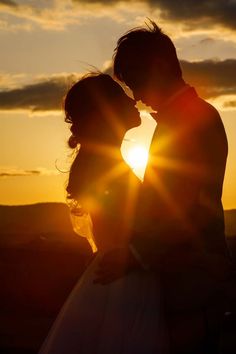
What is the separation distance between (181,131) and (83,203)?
674mm

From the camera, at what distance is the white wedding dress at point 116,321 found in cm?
385

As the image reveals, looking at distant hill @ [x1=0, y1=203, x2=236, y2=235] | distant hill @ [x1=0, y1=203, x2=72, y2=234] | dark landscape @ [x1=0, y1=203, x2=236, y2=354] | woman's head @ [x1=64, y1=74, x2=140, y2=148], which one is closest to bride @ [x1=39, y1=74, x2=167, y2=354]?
woman's head @ [x1=64, y1=74, x2=140, y2=148]

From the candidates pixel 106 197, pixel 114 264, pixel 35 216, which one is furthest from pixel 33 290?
pixel 35 216

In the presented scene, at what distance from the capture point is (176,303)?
3.79 metres

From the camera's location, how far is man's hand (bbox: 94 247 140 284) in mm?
3908

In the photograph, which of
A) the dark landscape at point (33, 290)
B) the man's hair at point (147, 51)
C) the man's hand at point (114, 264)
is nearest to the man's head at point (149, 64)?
the man's hair at point (147, 51)

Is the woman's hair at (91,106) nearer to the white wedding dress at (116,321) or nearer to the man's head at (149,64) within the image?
the man's head at (149,64)

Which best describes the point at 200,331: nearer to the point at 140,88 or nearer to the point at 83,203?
the point at 83,203

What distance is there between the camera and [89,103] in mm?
4379

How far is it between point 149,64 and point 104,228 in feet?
3.24

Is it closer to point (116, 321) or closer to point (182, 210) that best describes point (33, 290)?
point (116, 321)

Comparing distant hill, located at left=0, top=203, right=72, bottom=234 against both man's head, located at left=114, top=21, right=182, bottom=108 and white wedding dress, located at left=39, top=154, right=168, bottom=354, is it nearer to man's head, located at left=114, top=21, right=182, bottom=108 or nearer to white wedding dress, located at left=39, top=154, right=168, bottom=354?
man's head, located at left=114, top=21, right=182, bottom=108

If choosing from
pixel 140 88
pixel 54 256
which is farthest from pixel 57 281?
pixel 140 88

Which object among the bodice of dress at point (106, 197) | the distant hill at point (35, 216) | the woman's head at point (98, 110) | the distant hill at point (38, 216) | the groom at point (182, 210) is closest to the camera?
the groom at point (182, 210)
